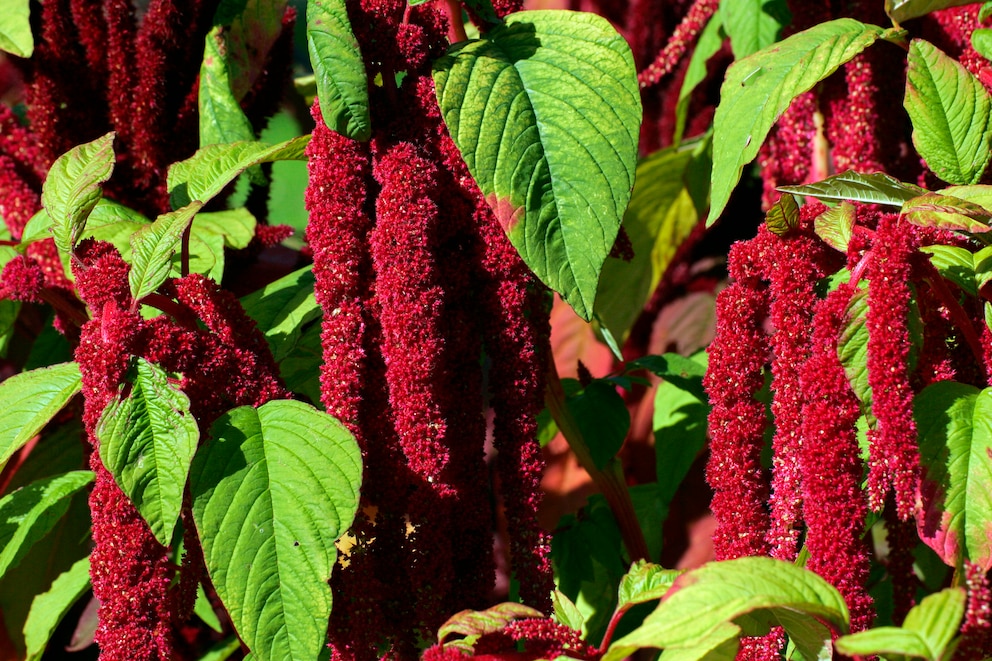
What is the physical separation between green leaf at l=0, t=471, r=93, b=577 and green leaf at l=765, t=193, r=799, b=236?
1.82 feet

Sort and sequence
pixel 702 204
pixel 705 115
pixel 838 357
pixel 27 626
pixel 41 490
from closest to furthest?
1. pixel 838 357
2. pixel 41 490
3. pixel 27 626
4. pixel 702 204
5. pixel 705 115

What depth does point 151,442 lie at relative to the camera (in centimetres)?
61

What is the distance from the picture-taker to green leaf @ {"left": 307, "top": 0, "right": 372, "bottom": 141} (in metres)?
0.65

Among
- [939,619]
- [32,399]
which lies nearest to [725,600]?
[939,619]

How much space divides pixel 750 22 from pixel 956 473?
1.94ft

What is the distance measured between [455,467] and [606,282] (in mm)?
562

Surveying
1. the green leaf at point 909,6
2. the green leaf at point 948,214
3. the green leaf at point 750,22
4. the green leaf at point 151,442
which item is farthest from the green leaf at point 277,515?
the green leaf at point 750,22

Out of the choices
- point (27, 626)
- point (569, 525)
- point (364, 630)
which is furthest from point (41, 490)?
point (569, 525)

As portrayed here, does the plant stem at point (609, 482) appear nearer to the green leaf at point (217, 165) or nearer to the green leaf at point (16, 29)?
the green leaf at point (217, 165)

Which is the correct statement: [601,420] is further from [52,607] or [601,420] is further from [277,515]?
[52,607]

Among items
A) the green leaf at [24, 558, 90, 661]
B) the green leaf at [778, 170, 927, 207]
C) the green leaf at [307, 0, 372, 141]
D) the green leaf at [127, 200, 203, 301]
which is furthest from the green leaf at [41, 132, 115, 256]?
the green leaf at [778, 170, 927, 207]

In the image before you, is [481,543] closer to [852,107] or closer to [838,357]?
[838,357]

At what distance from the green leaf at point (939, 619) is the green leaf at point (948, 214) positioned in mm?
206

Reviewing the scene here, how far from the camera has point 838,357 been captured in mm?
604
